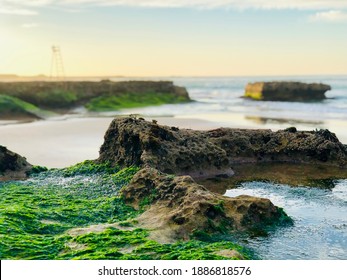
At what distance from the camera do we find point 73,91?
4128 centimetres

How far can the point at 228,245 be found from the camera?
20.3ft

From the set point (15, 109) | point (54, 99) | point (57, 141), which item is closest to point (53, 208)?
point (57, 141)

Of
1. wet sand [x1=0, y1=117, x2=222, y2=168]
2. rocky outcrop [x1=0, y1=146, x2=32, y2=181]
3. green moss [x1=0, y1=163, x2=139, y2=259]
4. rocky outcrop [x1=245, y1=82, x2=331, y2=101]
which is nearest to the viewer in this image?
green moss [x1=0, y1=163, x2=139, y2=259]

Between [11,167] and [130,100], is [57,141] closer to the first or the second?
[11,167]

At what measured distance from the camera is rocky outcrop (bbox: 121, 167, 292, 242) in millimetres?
6793

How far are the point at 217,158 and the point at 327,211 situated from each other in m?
3.58

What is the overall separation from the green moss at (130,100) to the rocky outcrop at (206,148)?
25345 mm

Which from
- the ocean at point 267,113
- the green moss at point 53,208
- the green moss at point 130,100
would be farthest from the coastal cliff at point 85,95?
the green moss at point 53,208

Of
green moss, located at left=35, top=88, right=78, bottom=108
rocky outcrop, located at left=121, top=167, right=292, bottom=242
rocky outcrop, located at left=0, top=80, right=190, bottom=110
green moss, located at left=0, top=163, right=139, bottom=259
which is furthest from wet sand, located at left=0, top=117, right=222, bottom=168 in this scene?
rocky outcrop, located at left=0, top=80, right=190, bottom=110

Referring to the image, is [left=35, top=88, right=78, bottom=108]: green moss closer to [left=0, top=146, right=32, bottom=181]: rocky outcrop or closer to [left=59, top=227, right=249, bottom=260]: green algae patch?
[left=0, top=146, right=32, bottom=181]: rocky outcrop

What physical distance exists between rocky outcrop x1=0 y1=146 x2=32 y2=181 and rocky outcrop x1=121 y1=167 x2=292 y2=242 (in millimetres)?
3836

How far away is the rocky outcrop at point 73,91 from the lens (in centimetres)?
3747

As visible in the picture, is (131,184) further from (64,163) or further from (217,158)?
(64,163)

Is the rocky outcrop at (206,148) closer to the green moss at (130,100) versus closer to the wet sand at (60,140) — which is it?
the wet sand at (60,140)
